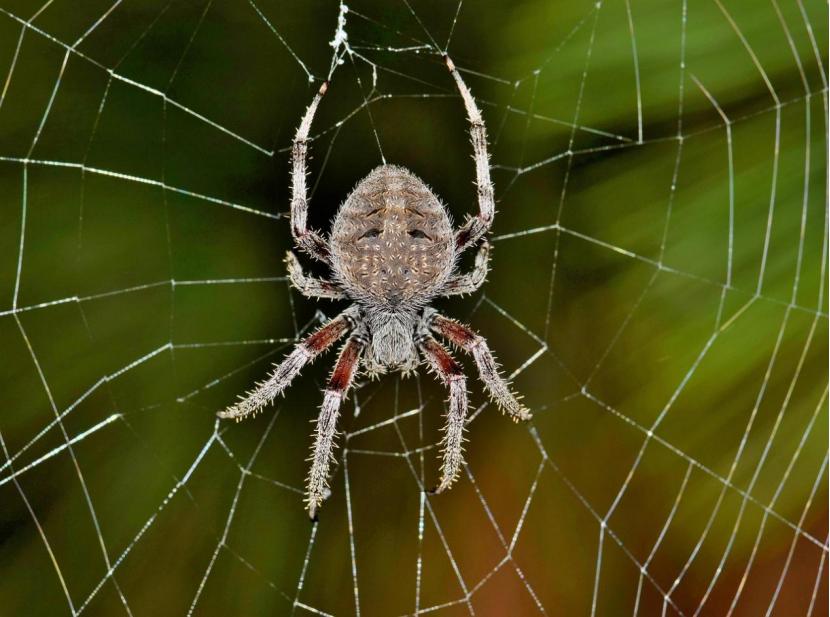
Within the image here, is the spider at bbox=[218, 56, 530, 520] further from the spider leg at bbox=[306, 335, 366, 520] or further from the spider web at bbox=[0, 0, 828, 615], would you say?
the spider web at bbox=[0, 0, 828, 615]

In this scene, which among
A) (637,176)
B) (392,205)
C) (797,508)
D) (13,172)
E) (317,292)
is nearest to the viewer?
(13,172)

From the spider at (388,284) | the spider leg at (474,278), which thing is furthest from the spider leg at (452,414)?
the spider leg at (474,278)

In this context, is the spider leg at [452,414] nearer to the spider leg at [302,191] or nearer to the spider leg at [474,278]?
the spider leg at [474,278]

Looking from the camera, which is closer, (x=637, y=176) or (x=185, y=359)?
(x=185, y=359)

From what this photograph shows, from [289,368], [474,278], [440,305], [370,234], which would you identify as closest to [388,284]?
[370,234]

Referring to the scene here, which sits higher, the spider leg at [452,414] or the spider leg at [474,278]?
the spider leg at [474,278]

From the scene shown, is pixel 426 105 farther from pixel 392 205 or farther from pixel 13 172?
pixel 13 172

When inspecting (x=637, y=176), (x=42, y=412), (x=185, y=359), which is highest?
(x=637, y=176)

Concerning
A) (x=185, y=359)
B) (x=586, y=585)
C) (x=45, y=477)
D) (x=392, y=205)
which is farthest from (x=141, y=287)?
(x=586, y=585)

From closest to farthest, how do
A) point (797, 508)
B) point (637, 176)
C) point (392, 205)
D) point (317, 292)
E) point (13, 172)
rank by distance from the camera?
point (13, 172) → point (392, 205) → point (317, 292) → point (637, 176) → point (797, 508)
